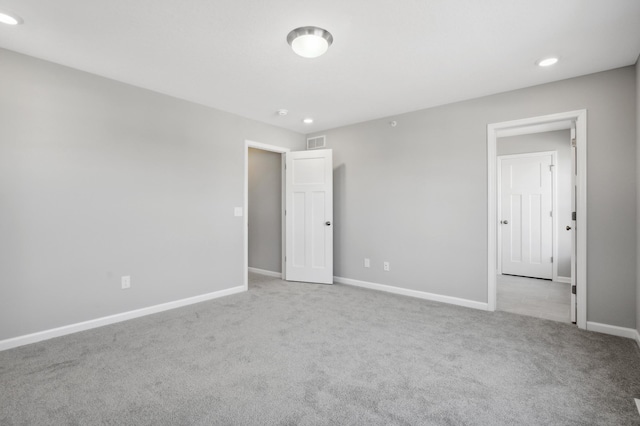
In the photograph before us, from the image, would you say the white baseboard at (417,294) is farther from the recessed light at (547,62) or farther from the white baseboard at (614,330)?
the recessed light at (547,62)

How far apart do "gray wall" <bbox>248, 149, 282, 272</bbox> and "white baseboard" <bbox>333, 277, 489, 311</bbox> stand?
4.12 feet

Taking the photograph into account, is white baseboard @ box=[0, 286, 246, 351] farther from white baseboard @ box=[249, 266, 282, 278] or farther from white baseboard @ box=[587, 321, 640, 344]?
white baseboard @ box=[587, 321, 640, 344]

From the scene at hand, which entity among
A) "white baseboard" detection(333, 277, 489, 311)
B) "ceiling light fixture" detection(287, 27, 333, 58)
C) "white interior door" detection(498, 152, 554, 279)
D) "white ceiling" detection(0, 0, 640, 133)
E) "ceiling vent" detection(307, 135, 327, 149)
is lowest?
"white baseboard" detection(333, 277, 489, 311)

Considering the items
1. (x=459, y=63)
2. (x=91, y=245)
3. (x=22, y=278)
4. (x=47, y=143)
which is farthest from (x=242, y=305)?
(x=459, y=63)

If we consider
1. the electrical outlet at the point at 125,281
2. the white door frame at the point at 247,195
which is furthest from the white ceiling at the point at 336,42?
the electrical outlet at the point at 125,281

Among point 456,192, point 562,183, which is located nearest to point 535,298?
point 456,192

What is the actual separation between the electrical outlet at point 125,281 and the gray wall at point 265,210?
8.05 feet

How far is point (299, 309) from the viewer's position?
349 cm

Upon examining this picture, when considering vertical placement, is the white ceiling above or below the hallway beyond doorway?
above

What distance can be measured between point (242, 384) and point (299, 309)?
154 cm

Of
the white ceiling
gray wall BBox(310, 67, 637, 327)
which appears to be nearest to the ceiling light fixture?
the white ceiling

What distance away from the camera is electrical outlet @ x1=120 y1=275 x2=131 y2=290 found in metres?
3.14

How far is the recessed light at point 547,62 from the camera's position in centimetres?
263

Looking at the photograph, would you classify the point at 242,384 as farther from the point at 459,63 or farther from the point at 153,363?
the point at 459,63
